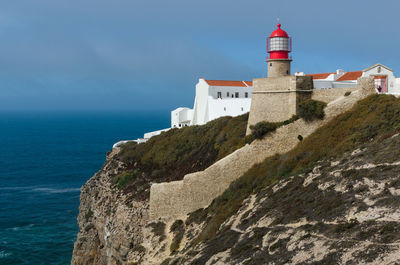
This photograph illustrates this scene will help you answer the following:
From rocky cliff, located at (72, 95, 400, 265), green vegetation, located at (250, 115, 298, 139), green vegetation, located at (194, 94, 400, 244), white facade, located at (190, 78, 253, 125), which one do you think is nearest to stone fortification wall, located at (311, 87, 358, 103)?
green vegetation, located at (194, 94, 400, 244)

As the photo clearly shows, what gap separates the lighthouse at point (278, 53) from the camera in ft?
100

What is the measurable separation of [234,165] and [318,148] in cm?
594

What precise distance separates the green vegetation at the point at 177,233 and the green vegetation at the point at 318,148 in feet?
5.06

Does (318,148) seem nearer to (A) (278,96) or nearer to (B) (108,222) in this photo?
(A) (278,96)

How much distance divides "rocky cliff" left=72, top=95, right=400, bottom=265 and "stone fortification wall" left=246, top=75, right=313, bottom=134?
3757 millimetres

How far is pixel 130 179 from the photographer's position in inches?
1476

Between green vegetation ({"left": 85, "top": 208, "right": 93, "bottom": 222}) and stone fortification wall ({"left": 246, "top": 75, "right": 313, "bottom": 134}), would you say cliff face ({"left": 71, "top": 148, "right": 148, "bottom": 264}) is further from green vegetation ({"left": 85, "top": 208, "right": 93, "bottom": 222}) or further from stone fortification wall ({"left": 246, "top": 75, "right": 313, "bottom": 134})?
stone fortification wall ({"left": 246, "top": 75, "right": 313, "bottom": 134})

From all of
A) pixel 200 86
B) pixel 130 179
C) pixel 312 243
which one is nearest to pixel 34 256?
pixel 130 179

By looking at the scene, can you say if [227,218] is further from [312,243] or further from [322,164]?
[312,243]

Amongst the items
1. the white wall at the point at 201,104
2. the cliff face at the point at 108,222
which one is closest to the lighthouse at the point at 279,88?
the cliff face at the point at 108,222

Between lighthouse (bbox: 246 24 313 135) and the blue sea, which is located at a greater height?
lighthouse (bbox: 246 24 313 135)

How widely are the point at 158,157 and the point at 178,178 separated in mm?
5990

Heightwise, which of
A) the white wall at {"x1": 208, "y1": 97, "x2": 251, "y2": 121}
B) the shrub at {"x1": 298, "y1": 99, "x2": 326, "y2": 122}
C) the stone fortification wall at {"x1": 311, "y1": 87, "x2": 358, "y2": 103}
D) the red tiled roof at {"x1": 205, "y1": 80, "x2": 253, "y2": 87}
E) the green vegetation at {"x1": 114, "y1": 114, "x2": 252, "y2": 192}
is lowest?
the green vegetation at {"x1": 114, "y1": 114, "x2": 252, "y2": 192}

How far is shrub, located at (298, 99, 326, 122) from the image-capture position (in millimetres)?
26719
